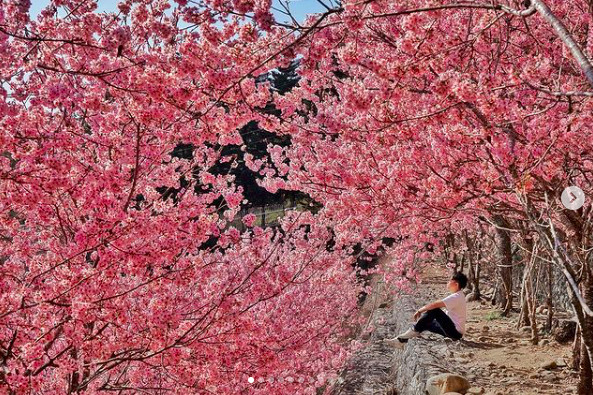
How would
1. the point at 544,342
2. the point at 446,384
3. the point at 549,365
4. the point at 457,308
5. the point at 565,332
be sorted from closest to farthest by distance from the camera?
the point at 446,384, the point at 457,308, the point at 549,365, the point at 565,332, the point at 544,342

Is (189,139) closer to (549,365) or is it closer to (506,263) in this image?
(549,365)

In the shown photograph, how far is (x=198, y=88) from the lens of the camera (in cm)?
401

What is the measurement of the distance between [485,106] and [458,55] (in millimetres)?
1834

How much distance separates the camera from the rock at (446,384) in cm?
664

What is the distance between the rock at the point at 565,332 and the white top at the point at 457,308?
2851 mm

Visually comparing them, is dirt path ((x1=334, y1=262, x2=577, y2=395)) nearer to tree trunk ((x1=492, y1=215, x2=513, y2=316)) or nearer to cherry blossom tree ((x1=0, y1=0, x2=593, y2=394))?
tree trunk ((x1=492, y1=215, x2=513, y2=316))

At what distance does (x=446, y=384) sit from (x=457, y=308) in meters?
1.33

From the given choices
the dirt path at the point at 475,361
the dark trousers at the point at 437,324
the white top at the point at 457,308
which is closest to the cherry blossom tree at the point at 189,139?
the dirt path at the point at 475,361

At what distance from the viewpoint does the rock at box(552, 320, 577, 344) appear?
9.01 metres

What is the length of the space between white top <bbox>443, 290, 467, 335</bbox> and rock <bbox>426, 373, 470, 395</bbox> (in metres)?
0.92

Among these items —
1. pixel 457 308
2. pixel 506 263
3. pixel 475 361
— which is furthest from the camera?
pixel 506 263

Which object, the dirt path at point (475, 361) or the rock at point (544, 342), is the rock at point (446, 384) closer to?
the dirt path at point (475, 361)

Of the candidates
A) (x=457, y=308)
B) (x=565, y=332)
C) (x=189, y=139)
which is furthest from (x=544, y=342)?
(x=189, y=139)

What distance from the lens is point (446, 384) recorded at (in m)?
6.68
